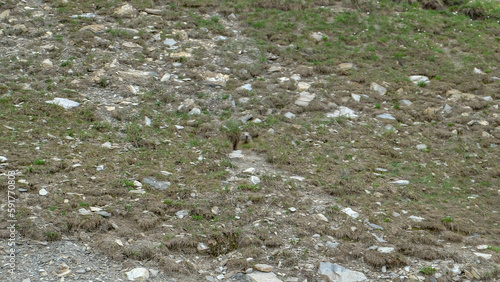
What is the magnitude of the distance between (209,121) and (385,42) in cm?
755

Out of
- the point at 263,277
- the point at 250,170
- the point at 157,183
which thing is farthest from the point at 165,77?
the point at 263,277

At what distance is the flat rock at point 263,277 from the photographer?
275 inches

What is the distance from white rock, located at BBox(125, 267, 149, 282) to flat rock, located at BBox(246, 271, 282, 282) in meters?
1.51

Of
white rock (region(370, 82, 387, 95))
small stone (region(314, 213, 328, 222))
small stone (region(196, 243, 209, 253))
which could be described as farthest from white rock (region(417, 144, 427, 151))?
small stone (region(196, 243, 209, 253))

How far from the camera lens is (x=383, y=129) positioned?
11.9 m

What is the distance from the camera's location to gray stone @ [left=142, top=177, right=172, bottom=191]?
893 centimetres

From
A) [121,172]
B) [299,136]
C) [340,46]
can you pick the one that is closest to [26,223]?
[121,172]

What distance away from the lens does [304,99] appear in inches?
501

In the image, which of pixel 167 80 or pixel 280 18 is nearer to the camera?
pixel 167 80

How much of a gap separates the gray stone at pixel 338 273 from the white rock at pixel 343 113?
562 cm

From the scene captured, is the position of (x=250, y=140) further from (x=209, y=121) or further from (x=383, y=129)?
(x=383, y=129)

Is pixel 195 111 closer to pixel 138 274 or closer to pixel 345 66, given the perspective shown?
pixel 345 66

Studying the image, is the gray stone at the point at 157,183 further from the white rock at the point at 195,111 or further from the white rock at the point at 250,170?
the white rock at the point at 195,111

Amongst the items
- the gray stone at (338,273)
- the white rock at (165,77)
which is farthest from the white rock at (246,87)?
the gray stone at (338,273)
